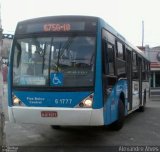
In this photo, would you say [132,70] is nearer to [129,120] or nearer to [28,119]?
[129,120]

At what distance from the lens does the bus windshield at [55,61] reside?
8.44 m

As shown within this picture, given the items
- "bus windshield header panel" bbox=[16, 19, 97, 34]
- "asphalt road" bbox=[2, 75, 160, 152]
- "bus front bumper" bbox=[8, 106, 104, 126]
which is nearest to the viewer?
"bus front bumper" bbox=[8, 106, 104, 126]

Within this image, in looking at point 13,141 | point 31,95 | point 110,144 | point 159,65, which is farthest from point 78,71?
point 159,65

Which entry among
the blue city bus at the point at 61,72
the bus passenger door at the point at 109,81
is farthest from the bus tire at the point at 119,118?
the blue city bus at the point at 61,72

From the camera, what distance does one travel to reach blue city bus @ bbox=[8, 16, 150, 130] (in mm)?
8352

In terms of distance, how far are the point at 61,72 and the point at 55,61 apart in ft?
1.02

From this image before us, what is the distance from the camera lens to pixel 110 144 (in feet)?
29.8

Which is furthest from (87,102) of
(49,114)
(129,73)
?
(129,73)

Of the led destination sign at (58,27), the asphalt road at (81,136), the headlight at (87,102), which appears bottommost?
the asphalt road at (81,136)

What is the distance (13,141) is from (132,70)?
568 cm

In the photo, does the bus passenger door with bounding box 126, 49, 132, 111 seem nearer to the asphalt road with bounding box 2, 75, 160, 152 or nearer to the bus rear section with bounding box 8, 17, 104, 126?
the asphalt road with bounding box 2, 75, 160, 152

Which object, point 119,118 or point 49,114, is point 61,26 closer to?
point 49,114

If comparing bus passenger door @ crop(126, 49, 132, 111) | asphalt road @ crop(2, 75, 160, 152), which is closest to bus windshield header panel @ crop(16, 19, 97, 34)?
asphalt road @ crop(2, 75, 160, 152)

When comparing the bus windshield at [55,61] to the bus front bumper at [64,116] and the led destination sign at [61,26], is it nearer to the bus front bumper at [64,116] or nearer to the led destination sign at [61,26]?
the led destination sign at [61,26]
